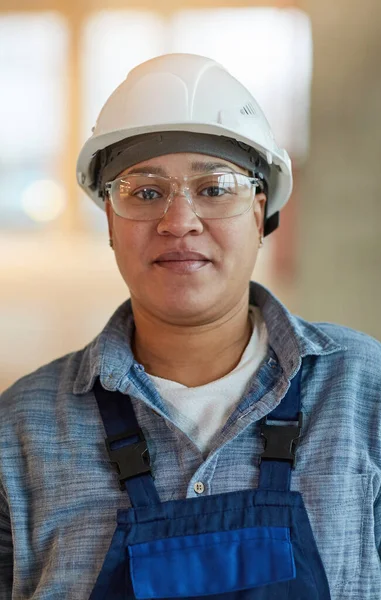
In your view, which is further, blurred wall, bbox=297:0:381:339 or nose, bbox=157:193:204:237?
blurred wall, bbox=297:0:381:339

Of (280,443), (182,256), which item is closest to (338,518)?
(280,443)

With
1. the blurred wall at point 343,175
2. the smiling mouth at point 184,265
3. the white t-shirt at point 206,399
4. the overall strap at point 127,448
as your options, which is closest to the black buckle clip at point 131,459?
the overall strap at point 127,448

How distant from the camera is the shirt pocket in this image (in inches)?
51.7

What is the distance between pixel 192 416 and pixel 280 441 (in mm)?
208

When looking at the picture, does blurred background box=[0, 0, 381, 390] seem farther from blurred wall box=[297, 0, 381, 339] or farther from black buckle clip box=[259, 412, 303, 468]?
black buckle clip box=[259, 412, 303, 468]

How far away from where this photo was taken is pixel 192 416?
4.91 feet

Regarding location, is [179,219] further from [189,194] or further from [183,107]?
[183,107]

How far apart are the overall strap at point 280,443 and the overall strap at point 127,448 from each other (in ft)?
0.68

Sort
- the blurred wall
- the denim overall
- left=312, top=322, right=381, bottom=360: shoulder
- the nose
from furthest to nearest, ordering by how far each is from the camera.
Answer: the blurred wall
left=312, top=322, right=381, bottom=360: shoulder
the nose
the denim overall

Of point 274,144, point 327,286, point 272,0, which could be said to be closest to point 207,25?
point 272,0

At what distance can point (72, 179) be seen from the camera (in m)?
4.41

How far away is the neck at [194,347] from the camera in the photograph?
158 centimetres

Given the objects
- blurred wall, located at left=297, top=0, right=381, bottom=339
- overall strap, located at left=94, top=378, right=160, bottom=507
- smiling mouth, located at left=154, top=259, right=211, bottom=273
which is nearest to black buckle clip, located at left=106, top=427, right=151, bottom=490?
overall strap, located at left=94, top=378, right=160, bottom=507

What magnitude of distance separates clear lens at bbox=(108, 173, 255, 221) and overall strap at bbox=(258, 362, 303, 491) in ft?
1.32
